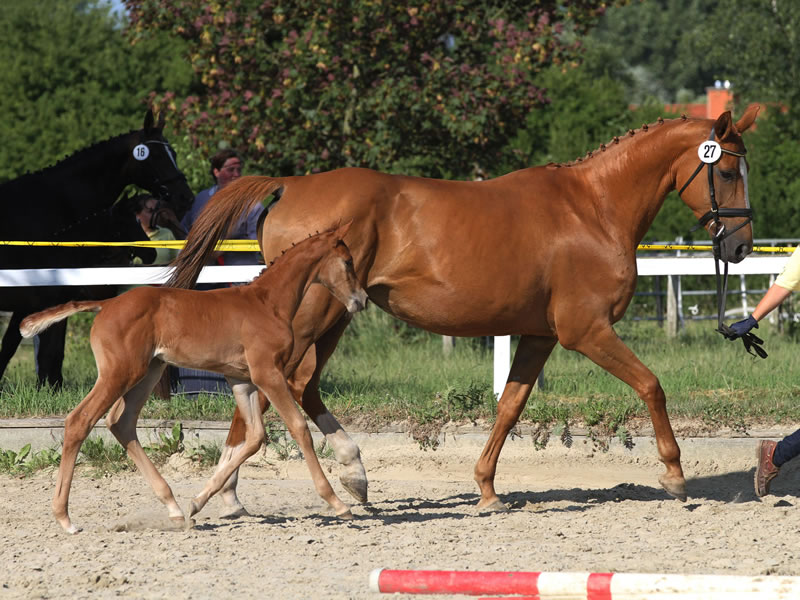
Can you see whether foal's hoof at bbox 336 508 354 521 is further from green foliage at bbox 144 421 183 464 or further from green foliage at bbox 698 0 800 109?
green foliage at bbox 698 0 800 109

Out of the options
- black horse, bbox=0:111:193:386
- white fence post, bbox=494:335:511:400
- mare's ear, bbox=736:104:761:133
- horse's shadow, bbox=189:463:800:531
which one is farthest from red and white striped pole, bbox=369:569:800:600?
black horse, bbox=0:111:193:386

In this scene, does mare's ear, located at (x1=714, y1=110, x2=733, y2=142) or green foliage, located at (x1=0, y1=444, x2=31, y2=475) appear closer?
mare's ear, located at (x1=714, y1=110, x2=733, y2=142)

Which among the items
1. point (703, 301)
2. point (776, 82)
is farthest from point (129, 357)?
point (776, 82)

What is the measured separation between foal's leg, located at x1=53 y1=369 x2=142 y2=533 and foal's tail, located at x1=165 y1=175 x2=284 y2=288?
0.97 m

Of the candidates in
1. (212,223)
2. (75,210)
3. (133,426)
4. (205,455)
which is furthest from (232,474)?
(75,210)

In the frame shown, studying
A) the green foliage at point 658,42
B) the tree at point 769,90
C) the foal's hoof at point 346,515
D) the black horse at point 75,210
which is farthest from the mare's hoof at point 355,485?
the green foliage at point 658,42

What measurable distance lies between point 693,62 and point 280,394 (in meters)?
53.4

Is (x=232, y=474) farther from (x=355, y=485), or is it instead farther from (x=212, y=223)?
(x=212, y=223)

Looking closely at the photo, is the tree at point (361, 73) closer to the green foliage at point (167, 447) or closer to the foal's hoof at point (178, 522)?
the green foliage at point (167, 447)

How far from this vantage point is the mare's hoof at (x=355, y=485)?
600cm

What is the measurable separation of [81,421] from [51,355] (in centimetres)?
345

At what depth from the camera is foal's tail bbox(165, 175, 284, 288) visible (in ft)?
20.2

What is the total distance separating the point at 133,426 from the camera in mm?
5699

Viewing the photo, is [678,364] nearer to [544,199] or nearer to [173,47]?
[544,199]
